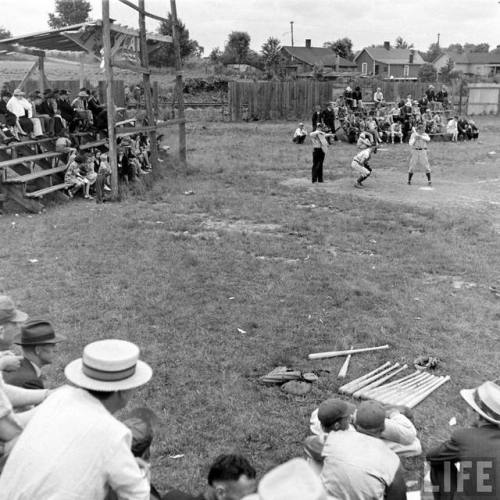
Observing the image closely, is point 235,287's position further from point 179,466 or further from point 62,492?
point 62,492

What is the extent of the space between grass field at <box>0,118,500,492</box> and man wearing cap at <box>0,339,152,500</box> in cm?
193

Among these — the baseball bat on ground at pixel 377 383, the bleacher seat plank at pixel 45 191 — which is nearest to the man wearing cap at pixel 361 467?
the baseball bat on ground at pixel 377 383

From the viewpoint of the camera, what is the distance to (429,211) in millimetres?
13055

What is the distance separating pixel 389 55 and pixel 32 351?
84527 millimetres

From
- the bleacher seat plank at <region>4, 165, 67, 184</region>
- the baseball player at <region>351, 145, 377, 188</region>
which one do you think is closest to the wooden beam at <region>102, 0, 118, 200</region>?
the bleacher seat plank at <region>4, 165, 67, 184</region>

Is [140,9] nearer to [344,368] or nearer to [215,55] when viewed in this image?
[344,368]

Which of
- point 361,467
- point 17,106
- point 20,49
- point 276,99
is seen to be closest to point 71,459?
point 361,467

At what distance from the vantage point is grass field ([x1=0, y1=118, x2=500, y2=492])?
5.40m

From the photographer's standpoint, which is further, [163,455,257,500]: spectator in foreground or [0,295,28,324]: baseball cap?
[0,295,28,324]: baseball cap

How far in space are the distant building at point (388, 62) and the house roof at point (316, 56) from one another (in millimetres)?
4182

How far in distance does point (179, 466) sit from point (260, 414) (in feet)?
3.17

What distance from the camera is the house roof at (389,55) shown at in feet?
266

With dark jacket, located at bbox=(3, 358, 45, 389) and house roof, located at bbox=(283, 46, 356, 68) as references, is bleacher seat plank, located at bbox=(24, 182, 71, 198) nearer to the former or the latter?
dark jacket, located at bbox=(3, 358, 45, 389)

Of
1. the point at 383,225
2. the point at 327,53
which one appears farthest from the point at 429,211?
the point at 327,53
